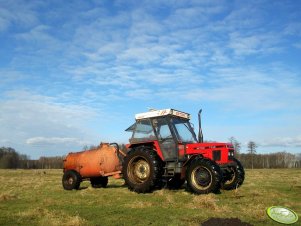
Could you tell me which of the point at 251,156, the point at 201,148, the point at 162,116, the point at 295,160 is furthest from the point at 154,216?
the point at 295,160

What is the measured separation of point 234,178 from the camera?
1395 cm

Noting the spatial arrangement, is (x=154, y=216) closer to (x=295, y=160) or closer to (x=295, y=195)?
(x=295, y=195)

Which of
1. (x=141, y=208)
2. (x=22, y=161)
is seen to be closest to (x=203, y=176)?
(x=141, y=208)

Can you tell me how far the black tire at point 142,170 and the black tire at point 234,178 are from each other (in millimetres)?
2509

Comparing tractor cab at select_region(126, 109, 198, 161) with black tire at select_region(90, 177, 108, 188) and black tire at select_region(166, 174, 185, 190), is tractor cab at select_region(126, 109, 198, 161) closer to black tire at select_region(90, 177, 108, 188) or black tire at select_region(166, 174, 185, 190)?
black tire at select_region(166, 174, 185, 190)

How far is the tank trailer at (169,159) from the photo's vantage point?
498 inches

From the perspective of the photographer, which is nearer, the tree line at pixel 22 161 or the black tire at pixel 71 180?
the black tire at pixel 71 180

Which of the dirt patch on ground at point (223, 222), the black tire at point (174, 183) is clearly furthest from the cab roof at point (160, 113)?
the dirt patch on ground at point (223, 222)

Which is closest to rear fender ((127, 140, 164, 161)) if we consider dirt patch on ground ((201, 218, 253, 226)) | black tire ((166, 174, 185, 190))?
black tire ((166, 174, 185, 190))

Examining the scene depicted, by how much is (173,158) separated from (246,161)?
344ft

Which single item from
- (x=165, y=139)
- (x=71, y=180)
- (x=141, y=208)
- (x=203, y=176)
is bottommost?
(x=141, y=208)

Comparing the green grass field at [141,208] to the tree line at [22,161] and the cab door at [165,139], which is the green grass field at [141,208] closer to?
the cab door at [165,139]
